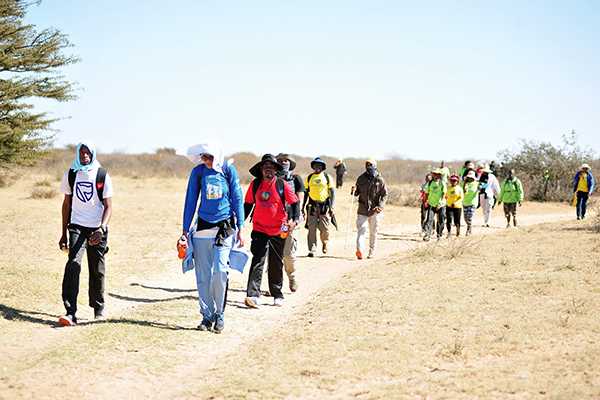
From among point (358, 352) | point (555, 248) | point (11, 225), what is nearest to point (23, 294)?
point (358, 352)

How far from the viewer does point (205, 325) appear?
9133 mm

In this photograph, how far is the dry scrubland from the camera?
6762mm

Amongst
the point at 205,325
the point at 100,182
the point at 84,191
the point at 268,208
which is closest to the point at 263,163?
the point at 268,208

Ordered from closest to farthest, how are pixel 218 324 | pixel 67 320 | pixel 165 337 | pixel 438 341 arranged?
pixel 438 341 → pixel 165 337 → pixel 218 324 → pixel 67 320

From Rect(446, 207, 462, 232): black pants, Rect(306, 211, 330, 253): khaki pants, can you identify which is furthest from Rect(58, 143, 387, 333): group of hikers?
Rect(446, 207, 462, 232): black pants

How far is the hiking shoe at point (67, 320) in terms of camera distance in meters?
9.27

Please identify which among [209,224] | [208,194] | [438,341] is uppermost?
[208,194]

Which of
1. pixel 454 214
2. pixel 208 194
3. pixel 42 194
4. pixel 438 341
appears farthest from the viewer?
pixel 42 194

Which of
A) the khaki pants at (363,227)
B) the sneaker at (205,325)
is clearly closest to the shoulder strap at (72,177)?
the sneaker at (205,325)

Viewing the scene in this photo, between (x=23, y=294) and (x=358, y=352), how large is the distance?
18.2 ft

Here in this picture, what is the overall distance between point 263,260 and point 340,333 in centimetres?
256

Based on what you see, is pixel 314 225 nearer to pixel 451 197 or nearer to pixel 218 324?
pixel 451 197

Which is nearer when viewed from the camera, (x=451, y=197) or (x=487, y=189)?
(x=451, y=197)

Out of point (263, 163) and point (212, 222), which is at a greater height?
point (263, 163)
